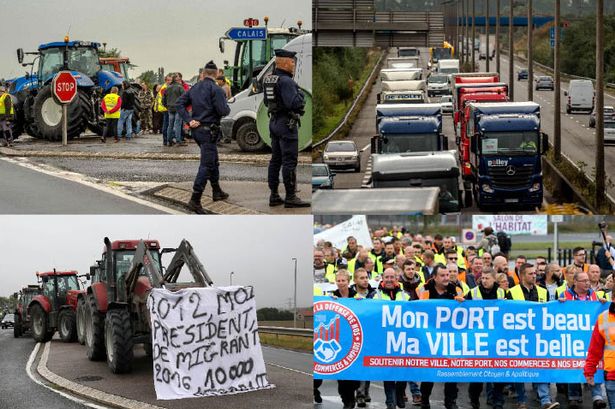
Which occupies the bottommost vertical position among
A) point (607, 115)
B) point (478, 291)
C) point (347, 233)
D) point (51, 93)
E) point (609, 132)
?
point (478, 291)

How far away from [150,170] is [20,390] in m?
2.43

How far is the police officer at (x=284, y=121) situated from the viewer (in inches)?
410

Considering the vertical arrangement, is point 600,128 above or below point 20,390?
above

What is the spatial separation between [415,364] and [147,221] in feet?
9.70

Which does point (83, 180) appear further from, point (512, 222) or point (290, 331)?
point (512, 222)

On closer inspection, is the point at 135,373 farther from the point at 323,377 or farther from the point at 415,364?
the point at 415,364

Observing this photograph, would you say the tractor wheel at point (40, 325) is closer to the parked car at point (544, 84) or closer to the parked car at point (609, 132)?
the parked car at point (609, 132)

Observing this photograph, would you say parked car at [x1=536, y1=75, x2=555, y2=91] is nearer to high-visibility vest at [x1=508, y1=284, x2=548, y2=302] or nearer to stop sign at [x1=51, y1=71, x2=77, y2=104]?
stop sign at [x1=51, y1=71, x2=77, y2=104]

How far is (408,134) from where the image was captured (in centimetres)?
2003

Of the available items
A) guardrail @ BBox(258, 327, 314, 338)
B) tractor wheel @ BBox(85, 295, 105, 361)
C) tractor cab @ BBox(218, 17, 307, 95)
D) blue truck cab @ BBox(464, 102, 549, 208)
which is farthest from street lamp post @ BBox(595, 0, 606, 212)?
tractor wheel @ BBox(85, 295, 105, 361)

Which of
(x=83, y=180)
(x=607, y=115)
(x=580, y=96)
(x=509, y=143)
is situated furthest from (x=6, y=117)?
(x=580, y=96)

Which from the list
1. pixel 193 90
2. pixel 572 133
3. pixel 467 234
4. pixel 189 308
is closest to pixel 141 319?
pixel 189 308

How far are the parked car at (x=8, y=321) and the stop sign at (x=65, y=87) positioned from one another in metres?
2.35

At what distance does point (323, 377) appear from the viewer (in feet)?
37.4
